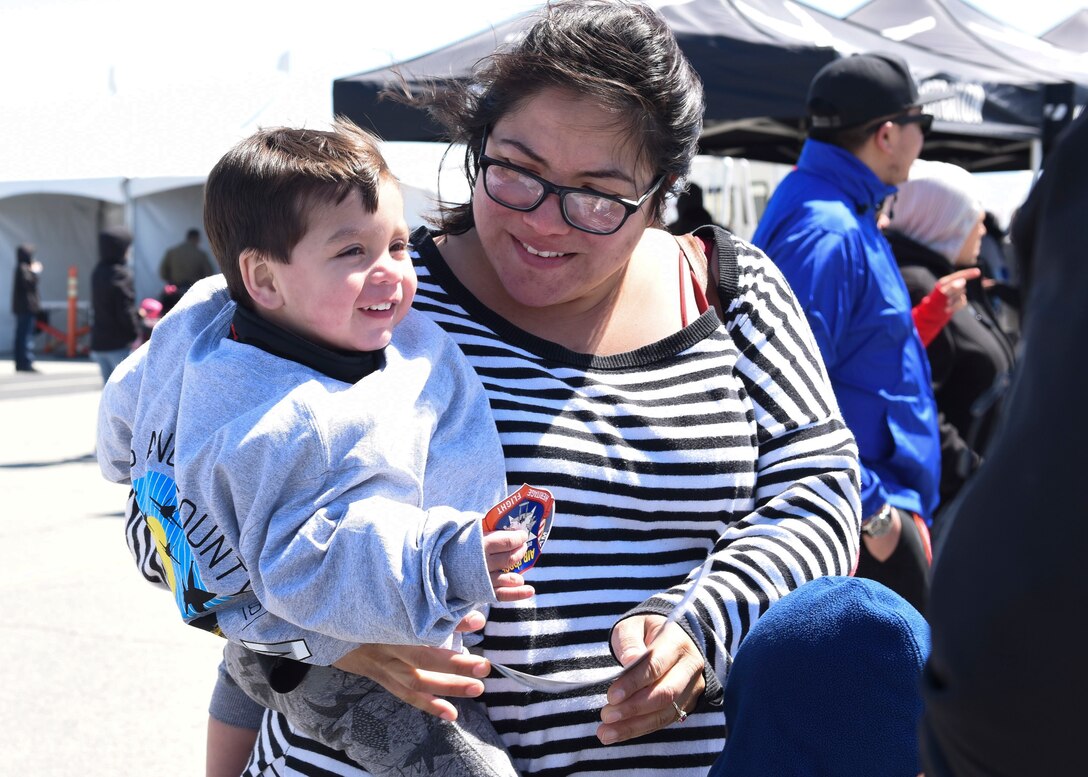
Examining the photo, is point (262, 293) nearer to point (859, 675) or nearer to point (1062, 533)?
point (859, 675)

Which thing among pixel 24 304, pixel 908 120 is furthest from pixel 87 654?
pixel 24 304

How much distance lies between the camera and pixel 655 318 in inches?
77.0

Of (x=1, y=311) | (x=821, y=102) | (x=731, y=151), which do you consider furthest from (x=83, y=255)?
(x=821, y=102)

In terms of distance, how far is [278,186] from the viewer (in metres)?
1.65

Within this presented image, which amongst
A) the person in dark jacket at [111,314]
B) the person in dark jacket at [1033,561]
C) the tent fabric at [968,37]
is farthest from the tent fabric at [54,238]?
the person in dark jacket at [1033,561]

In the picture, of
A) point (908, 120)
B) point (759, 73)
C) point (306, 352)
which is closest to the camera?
point (306, 352)

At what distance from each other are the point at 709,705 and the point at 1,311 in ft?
70.5

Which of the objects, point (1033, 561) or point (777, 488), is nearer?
point (1033, 561)

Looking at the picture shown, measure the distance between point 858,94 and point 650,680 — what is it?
2.68 m

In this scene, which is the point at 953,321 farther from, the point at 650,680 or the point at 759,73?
the point at 650,680

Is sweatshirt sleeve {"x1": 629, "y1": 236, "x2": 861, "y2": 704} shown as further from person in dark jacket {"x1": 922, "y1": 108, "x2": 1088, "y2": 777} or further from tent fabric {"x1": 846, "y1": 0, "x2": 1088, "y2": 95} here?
tent fabric {"x1": 846, "y1": 0, "x2": 1088, "y2": 95}

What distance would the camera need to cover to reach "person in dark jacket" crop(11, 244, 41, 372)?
17.3 metres

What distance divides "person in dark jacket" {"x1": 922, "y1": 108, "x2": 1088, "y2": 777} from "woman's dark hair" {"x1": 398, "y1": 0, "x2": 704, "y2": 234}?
108 centimetres

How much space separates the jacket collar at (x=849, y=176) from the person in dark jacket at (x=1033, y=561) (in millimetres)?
2914
